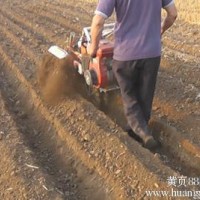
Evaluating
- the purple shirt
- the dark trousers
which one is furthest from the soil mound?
the purple shirt

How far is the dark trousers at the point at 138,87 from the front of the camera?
5648mm

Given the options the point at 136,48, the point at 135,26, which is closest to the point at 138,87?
the point at 136,48

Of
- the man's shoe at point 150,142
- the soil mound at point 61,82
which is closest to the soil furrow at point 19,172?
the soil mound at point 61,82

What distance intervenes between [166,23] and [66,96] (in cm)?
181

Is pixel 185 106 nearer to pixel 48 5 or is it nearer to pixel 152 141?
pixel 152 141

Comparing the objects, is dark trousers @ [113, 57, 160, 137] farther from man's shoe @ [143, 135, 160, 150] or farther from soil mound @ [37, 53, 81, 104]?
soil mound @ [37, 53, 81, 104]

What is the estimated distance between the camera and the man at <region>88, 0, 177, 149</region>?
17.5 feet

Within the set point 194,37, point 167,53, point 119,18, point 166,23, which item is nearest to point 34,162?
point 119,18

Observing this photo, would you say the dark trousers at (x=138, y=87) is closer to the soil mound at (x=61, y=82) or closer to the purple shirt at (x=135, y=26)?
the purple shirt at (x=135, y=26)

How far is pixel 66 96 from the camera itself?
22.7ft

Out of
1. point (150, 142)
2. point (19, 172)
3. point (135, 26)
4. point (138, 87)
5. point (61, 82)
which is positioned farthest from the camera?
point (61, 82)

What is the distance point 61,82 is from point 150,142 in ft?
6.22

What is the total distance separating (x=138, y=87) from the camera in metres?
5.88

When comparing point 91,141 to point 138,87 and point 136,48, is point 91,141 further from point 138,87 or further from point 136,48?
point 136,48
